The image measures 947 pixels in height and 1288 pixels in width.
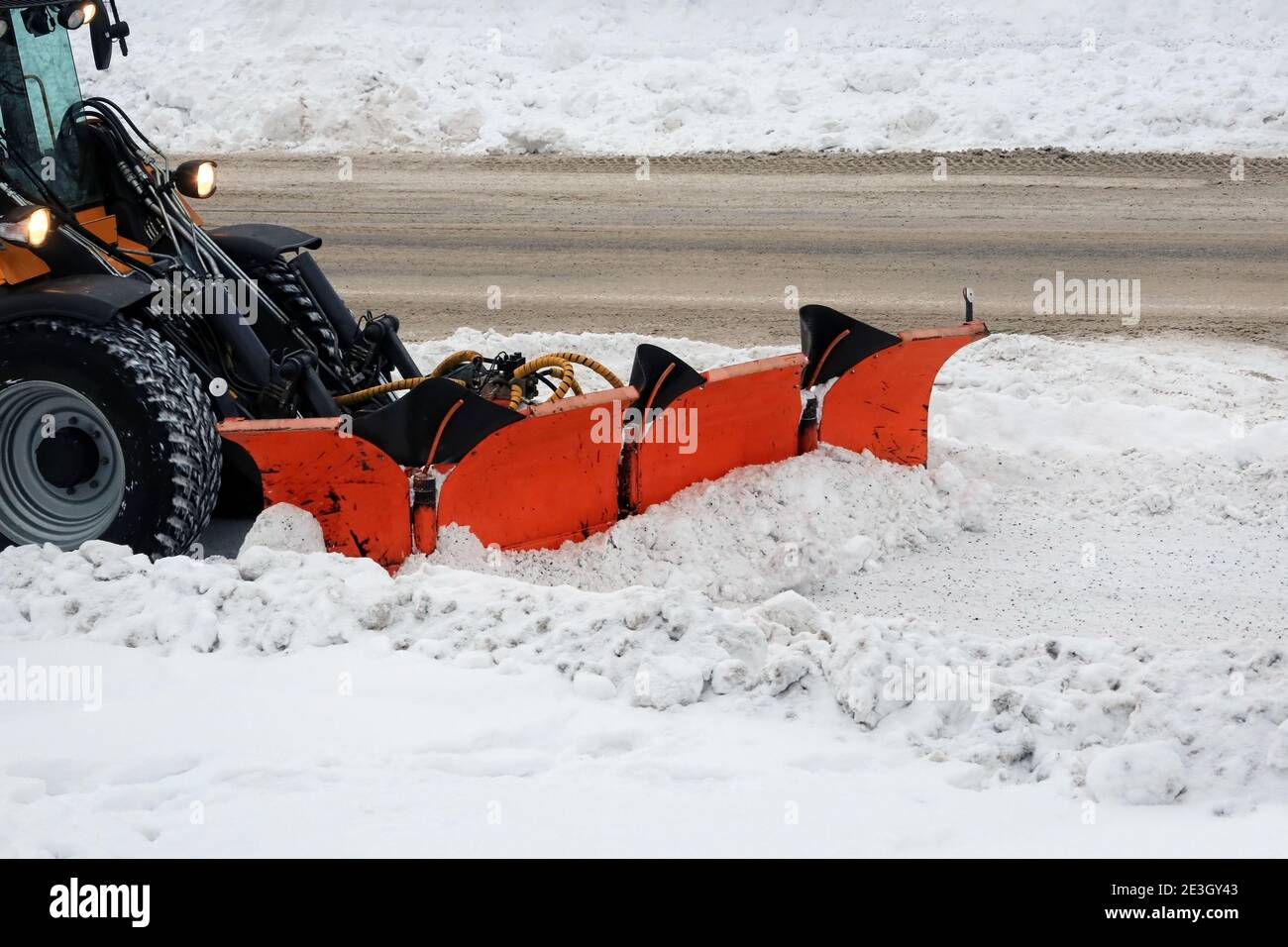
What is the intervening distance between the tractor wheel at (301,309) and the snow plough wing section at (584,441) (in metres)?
1.31

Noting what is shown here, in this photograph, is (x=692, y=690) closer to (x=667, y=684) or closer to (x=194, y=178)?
(x=667, y=684)

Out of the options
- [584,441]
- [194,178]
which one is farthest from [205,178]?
[584,441]

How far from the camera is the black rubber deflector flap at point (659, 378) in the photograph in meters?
5.68

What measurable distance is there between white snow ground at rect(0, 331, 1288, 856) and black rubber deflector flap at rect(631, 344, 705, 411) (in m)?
0.44

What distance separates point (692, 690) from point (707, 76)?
1342 centimetres

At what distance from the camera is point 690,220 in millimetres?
12523

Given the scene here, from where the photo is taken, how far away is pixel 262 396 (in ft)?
18.6

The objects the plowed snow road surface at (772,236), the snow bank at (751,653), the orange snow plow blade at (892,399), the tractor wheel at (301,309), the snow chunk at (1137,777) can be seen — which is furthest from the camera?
the plowed snow road surface at (772,236)

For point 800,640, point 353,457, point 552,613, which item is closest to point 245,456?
point 353,457

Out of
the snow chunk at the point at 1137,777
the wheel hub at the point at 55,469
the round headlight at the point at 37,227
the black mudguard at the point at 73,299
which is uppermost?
the round headlight at the point at 37,227

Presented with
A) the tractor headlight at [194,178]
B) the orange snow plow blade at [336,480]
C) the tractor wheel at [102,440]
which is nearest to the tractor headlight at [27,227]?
the tractor wheel at [102,440]

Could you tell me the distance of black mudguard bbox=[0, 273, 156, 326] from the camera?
5.08 metres

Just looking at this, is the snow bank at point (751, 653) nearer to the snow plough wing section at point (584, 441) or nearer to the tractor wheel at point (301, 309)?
the snow plough wing section at point (584, 441)

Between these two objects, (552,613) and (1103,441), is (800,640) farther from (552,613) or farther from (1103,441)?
(1103,441)
